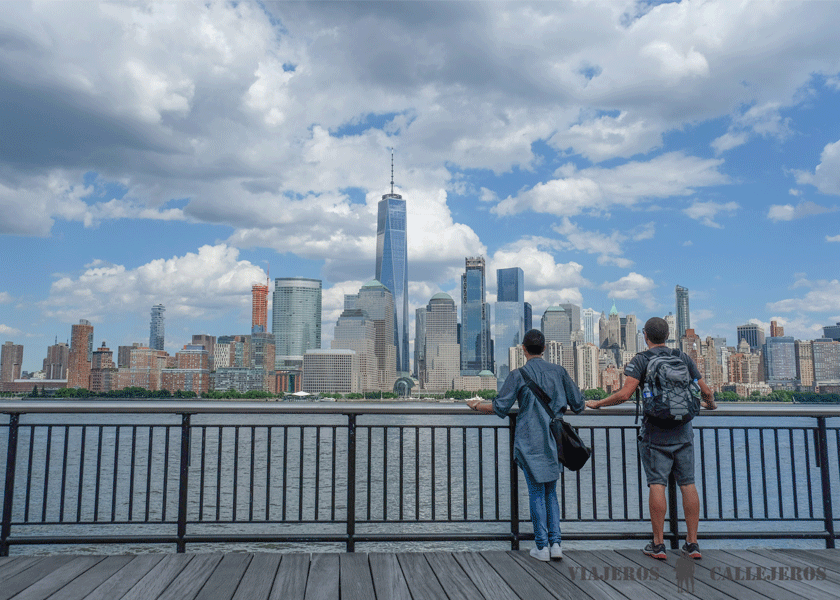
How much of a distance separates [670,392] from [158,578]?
397 cm

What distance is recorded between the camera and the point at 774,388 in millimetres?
113188

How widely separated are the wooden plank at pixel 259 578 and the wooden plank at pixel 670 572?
9.09ft

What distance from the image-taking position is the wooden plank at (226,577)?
378 centimetres

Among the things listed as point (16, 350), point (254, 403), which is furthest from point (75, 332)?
point (254, 403)

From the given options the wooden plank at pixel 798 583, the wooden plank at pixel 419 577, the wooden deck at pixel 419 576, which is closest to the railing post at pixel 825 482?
the wooden deck at pixel 419 576

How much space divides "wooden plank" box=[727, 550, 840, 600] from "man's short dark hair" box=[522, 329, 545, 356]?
2.28 metres

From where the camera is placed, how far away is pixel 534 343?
456 centimetres

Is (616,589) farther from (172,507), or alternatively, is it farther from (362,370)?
(362,370)

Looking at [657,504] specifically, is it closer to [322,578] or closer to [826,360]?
[322,578]

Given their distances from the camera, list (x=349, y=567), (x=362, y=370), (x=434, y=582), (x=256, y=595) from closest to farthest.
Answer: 1. (x=256, y=595)
2. (x=434, y=582)
3. (x=349, y=567)
4. (x=362, y=370)

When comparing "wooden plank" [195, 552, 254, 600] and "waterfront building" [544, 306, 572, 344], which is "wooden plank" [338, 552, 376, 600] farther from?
"waterfront building" [544, 306, 572, 344]

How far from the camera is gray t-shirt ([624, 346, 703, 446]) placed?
4.51 meters

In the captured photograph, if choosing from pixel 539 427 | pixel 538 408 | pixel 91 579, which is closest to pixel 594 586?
pixel 539 427

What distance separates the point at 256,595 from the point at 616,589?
2.39 m
